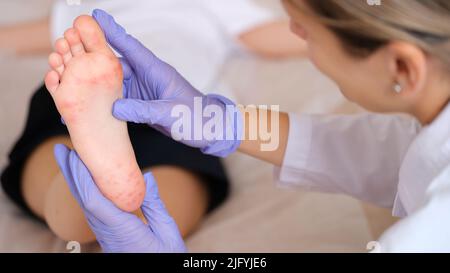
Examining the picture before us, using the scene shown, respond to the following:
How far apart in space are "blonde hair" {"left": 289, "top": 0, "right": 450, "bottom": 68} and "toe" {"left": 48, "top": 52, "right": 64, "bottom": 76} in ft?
0.82

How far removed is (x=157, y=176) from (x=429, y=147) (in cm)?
35

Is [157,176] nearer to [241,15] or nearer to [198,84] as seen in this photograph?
[198,84]

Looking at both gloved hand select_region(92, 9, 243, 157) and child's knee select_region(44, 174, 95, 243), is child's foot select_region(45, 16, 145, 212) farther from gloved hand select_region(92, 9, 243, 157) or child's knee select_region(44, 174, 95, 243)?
child's knee select_region(44, 174, 95, 243)

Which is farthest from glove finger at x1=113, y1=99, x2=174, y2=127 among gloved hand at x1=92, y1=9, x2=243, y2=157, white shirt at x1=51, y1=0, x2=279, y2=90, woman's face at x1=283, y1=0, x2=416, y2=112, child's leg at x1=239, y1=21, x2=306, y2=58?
child's leg at x1=239, y1=21, x2=306, y2=58

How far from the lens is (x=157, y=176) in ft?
2.56

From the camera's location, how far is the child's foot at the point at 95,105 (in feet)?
1.81

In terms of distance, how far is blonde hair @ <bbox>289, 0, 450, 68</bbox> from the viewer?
500 mm

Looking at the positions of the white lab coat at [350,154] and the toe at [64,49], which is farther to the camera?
the white lab coat at [350,154]

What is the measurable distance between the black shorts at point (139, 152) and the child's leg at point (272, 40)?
38 cm

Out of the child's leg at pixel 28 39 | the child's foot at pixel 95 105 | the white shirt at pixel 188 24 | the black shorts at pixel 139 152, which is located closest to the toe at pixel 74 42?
the child's foot at pixel 95 105

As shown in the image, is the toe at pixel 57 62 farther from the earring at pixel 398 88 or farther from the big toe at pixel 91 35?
the earring at pixel 398 88

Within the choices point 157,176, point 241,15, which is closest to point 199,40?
point 241,15

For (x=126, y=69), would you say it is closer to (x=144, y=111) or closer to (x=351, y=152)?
(x=144, y=111)

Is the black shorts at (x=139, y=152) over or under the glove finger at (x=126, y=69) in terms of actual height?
under
